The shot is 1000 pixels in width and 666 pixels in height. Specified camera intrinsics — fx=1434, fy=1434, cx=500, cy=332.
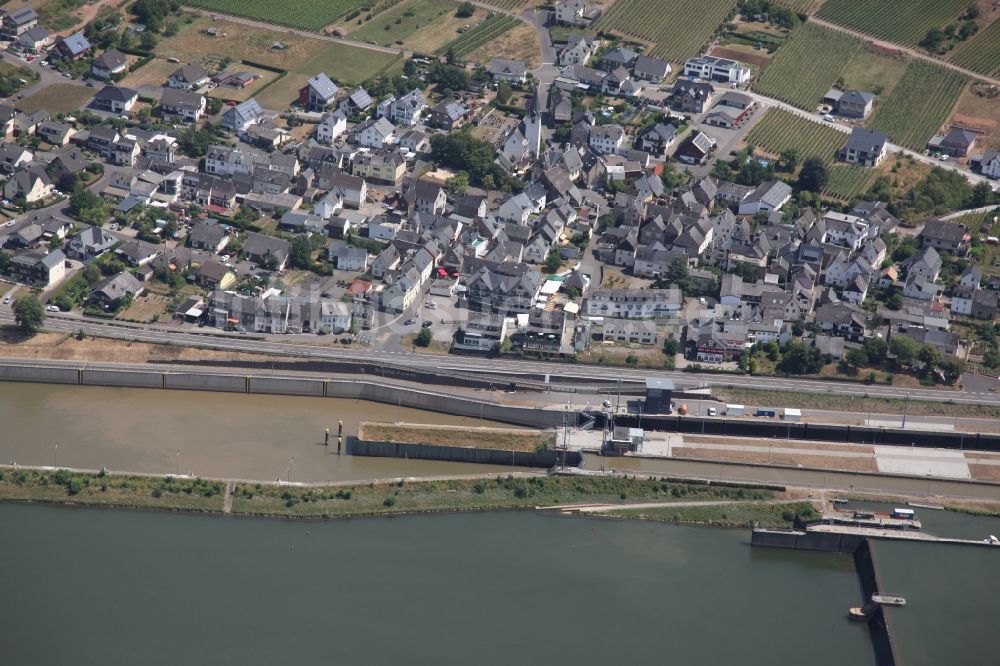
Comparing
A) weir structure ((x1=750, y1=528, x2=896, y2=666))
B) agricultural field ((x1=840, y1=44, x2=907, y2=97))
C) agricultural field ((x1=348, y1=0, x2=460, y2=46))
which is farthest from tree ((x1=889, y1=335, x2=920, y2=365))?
agricultural field ((x1=348, y1=0, x2=460, y2=46))

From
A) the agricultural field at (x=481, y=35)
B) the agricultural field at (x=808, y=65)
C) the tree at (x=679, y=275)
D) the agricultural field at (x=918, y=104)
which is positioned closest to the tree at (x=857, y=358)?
the tree at (x=679, y=275)

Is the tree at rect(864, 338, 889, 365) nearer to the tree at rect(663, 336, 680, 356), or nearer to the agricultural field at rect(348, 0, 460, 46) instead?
the tree at rect(663, 336, 680, 356)

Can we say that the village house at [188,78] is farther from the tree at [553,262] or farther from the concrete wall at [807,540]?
the concrete wall at [807,540]

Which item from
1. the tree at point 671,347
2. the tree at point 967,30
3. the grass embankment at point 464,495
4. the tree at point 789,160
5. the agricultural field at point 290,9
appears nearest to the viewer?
the grass embankment at point 464,495

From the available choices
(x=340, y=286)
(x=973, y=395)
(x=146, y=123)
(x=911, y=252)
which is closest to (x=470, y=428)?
(x=340, y=286)

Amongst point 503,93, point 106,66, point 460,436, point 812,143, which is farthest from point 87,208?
point 812,143

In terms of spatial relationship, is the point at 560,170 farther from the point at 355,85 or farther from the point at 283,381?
the point at 283,381
